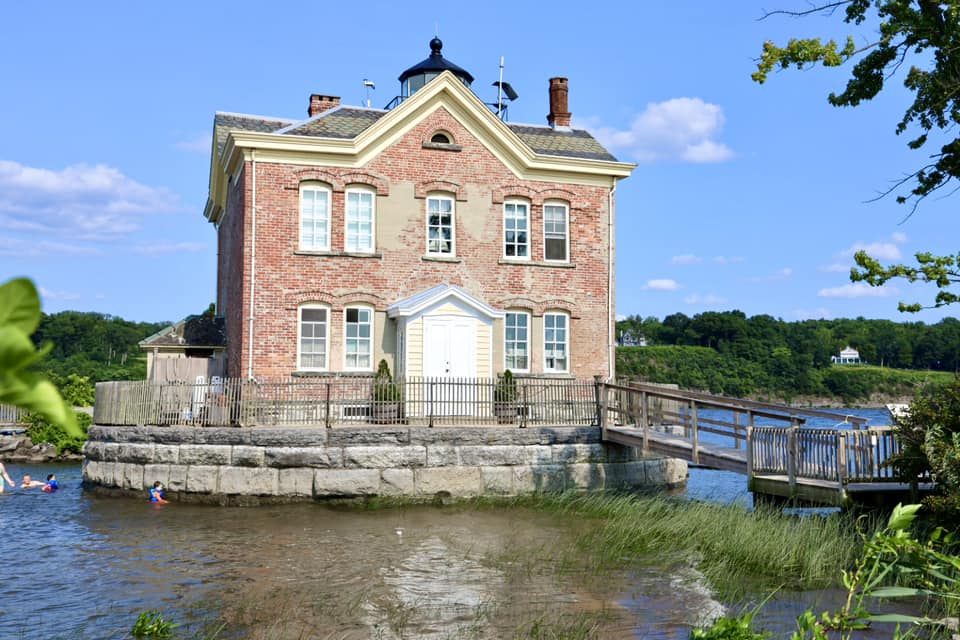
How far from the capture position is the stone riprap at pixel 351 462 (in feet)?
57.8

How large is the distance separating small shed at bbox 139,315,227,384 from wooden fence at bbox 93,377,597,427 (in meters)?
2.16

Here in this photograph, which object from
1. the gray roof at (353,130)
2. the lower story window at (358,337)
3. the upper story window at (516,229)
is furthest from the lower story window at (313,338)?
the upper story window at (516,229)

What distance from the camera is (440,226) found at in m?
23.0

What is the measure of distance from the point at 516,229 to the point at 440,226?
7.48 ft

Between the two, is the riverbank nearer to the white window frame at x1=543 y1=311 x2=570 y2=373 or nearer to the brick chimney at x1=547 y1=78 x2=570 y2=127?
the white window frame at x1=543 y1=311 x2=570 y2=373

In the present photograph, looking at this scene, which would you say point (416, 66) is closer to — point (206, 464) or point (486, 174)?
point (486, 174)

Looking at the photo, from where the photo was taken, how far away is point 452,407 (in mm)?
19797

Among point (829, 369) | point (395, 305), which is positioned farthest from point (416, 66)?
point (829, 369)

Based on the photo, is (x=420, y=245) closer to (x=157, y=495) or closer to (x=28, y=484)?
(x=157, y=495)

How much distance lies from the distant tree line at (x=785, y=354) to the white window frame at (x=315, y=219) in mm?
70920

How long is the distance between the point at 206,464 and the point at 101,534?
11.1ft

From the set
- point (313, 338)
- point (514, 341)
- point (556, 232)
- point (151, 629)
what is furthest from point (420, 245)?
point (151, 629)

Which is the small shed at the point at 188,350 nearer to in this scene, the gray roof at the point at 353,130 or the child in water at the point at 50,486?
the child in water at the point at 50,486

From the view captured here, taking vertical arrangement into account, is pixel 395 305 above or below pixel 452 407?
above
